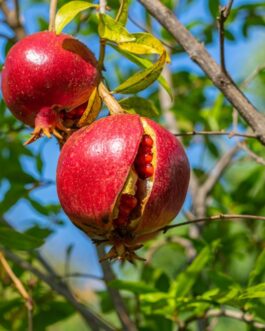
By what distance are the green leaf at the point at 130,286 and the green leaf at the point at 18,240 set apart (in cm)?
21

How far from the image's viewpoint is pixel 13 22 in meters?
2.56

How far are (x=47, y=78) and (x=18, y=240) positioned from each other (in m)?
0.56

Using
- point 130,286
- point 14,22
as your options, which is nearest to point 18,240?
point 130,286

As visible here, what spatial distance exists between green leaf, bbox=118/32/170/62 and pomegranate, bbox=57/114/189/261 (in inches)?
7.6

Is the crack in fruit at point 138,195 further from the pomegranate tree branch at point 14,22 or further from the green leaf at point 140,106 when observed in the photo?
the pomegranate tree branch at point 14,22

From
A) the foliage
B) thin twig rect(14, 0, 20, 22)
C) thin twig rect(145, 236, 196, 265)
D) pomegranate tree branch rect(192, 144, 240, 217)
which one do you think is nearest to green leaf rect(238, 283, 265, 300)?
the foliage

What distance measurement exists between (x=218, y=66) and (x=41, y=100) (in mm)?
406

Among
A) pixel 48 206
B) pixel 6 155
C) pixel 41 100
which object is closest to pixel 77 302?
pixel 48 206

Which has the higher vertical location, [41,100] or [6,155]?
[6,155]

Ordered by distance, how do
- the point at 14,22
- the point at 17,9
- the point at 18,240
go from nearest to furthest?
the point at 18,240 → the point at 17,9 → the point at 14,22

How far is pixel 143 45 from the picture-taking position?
54.7 inches

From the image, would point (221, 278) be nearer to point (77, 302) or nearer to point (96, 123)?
point (77, 302)

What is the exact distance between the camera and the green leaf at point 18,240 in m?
1.70

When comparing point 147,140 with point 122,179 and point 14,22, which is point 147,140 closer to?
point 122,179
